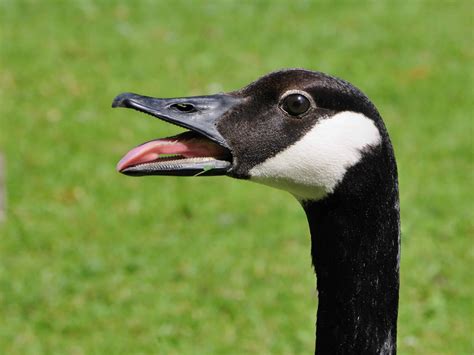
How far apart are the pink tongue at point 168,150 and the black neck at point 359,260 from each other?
35cm

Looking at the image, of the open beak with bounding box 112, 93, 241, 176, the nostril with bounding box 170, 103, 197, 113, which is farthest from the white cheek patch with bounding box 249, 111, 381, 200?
the nostril with bounding box 170, 103, 197, 113

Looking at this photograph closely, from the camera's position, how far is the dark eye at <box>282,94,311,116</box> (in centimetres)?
241

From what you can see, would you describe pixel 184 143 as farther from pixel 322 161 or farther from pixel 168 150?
pixel 322 161

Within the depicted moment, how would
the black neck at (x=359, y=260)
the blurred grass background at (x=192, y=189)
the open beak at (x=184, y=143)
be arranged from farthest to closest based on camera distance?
the blurred grass background at (x=192, y=189)
the black neck at (x=359, y=260)
the open beak at (x=184, y=143)

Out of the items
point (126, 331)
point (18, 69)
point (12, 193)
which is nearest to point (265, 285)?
point (126, 331)

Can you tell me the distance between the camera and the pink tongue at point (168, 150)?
2.34 m

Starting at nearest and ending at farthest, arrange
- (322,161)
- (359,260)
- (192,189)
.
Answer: (322,161) < (359,260) < (192,189)

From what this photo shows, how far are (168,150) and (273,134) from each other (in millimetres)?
316

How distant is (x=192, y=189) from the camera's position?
6121mm

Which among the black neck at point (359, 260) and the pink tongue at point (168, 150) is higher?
the pink tongue at point (168, 150)

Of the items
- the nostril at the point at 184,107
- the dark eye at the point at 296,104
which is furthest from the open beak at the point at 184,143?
the dark eye at the point at 296,104

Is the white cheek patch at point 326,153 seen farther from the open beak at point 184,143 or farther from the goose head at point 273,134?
the open beak at point 184,143

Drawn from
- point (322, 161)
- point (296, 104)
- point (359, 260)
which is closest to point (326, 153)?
point (322, 161)

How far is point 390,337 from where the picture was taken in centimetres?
262
